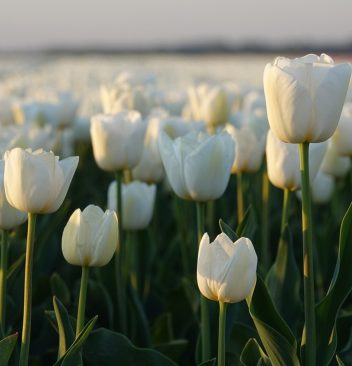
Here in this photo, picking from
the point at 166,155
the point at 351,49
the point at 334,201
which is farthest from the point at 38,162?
the point at 351,49

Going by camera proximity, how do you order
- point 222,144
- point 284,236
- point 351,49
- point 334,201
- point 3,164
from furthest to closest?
1. point 351,49
2. point 334,201
3. point 284,236
4. point 222,144
5. point 3,164

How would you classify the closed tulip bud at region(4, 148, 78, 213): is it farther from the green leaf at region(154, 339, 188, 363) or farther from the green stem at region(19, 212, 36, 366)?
the green leaf at region(154, 339, 188, 363)

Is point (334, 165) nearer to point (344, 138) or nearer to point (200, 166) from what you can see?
point (344, 138)

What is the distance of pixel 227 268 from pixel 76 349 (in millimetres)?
283

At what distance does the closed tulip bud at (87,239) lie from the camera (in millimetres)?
1363

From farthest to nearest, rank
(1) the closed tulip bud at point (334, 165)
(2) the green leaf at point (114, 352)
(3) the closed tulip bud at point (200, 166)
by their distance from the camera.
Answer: (1) the closed tulip bud at point (334, 165) → (3) the closed tulip bud at point (200, 166) → (2) the green leaf at point (114, 352)

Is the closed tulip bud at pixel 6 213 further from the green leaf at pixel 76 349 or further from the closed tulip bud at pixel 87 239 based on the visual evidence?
the green leaf at pixel 76 349

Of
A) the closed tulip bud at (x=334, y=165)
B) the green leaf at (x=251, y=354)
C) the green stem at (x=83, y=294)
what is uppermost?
the closed tulip bud at (x=334, y=165)

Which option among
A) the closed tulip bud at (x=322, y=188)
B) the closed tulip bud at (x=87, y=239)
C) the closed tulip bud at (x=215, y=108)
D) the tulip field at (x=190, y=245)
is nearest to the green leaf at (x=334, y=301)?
the tulip field at (x=190, y=245)

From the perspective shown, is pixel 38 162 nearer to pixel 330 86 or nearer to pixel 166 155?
pixel 166 155

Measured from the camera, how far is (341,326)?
165 cm

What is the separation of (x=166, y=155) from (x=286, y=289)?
0.42m

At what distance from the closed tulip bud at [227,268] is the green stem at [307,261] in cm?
10

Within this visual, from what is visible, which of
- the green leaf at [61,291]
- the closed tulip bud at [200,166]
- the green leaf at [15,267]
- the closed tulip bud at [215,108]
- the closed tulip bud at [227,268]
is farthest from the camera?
the closed tulip bud at [215,108]
